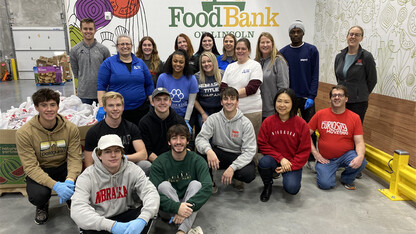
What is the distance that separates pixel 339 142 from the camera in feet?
9.73

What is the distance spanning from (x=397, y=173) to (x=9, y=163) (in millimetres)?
3688

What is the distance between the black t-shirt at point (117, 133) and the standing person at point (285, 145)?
1.21m

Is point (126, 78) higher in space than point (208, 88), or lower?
higher

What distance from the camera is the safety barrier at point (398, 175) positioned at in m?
2.58

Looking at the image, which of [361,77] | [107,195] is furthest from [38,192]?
[361,77]

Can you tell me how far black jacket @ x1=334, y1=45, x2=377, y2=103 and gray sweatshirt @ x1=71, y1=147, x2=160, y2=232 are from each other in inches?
95.3

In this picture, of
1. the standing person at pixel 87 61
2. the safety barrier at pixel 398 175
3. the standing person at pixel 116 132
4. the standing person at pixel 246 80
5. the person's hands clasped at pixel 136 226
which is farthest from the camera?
the standing person at pixel 87 61

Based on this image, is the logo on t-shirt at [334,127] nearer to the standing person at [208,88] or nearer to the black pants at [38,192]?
the standing person at [208,88]

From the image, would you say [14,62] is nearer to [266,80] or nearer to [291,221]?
[266,80]

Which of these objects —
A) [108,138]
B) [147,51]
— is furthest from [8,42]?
[108,138]

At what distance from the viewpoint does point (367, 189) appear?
292 centimetres

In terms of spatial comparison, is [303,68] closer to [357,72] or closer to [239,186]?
[357,72]

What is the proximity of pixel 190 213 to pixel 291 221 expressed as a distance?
0.89 m

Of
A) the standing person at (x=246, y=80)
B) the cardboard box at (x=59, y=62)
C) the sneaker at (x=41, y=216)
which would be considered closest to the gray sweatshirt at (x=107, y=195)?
the sneaker at (x=41, y=216)
